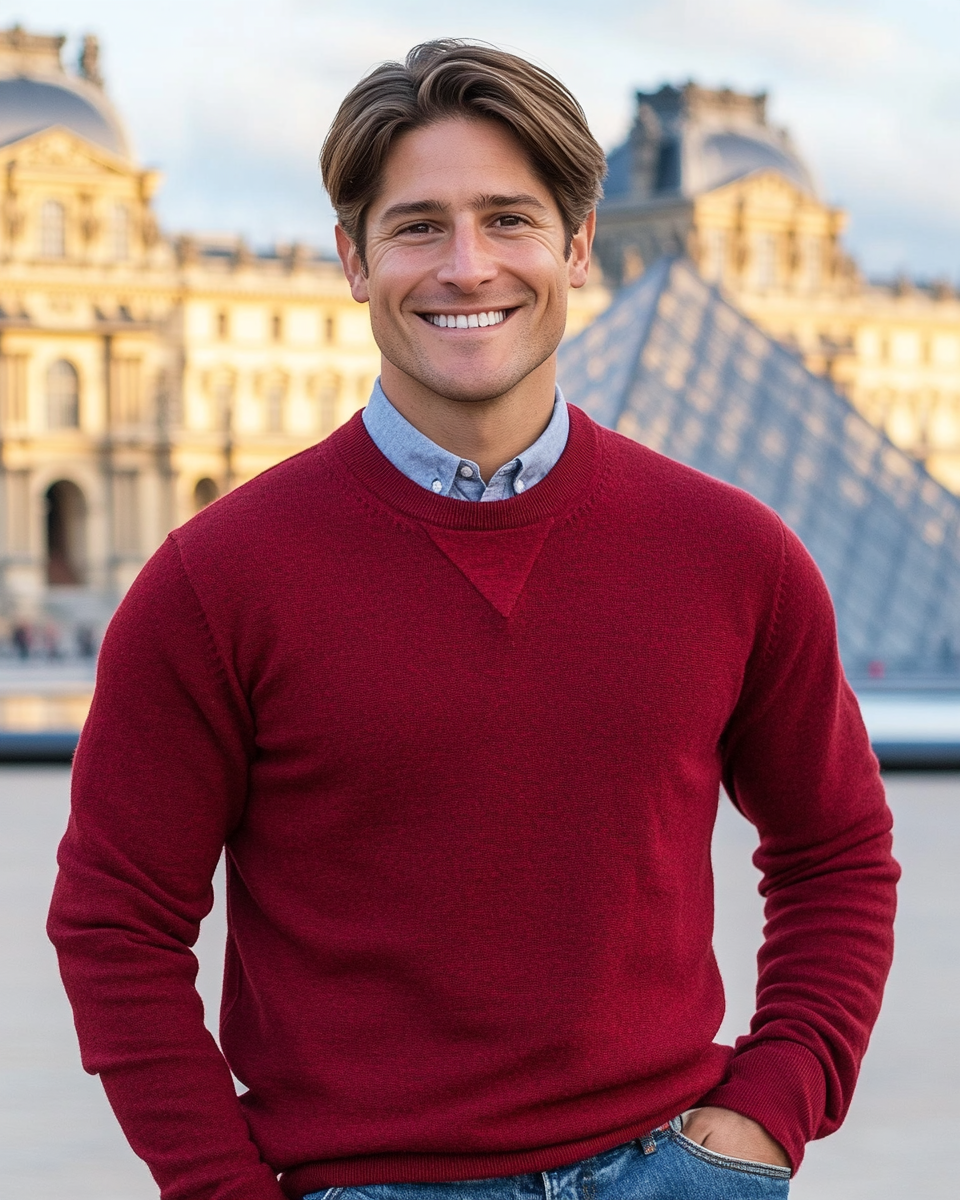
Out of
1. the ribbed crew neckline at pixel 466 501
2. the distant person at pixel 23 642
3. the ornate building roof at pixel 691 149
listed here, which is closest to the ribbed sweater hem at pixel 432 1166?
the ribbed crew neckline at pixel 466 501

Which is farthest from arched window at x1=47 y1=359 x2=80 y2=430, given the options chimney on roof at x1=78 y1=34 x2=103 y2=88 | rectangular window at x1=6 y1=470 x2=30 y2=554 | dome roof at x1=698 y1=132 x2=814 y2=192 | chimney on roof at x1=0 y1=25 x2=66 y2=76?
dome roof at x1=698 y1=132 x2=814 y2=192

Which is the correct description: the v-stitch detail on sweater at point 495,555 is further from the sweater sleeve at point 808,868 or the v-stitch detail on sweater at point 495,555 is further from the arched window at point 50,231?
the arched window at point 50,231

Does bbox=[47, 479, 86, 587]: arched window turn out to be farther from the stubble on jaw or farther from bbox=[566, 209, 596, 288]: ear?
the stubble on jaw

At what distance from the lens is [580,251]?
1.88 m

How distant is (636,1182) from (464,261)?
877 mm

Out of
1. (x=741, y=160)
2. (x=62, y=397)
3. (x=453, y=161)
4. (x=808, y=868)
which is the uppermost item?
(x=453, y=161)

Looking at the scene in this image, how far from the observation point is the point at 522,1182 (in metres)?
1.64

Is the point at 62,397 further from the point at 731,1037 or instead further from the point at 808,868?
the point at 808,868

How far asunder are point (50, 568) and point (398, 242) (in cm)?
4222

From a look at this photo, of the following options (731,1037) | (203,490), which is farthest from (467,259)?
(203,490)

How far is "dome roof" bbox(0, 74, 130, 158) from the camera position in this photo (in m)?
43.9

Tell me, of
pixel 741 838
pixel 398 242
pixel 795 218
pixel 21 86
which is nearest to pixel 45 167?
pixel 21 86

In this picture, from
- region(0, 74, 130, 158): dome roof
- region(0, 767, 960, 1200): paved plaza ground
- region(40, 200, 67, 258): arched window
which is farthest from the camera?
region(0, 74, 130, 158): dome roof

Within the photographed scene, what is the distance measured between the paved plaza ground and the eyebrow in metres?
2.07
